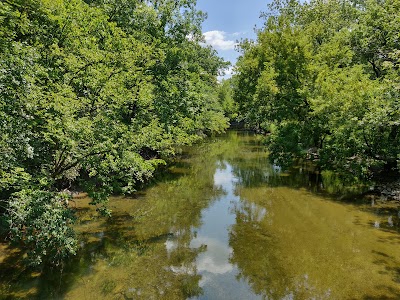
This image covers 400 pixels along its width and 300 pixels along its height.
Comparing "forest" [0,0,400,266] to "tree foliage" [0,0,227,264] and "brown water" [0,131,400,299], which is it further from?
"brown water" [0,131,400,299]

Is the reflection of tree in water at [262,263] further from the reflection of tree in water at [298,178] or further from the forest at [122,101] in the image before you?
the reflection of tree in water at [298,178]

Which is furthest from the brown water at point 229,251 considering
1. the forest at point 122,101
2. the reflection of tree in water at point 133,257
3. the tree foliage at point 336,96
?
the tree foliage at point 336,96

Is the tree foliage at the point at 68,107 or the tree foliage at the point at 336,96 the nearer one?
the tree foliage at the point at 68,107

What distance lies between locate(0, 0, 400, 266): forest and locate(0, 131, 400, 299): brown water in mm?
1115

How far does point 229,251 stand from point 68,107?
24.5 feet

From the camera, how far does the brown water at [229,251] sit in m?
8.20

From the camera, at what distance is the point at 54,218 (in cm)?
733

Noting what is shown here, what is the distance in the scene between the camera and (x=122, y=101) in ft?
40.0

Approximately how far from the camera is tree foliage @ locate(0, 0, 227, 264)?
7223 mm

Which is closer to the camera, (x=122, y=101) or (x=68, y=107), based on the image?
(x=68, y=107)

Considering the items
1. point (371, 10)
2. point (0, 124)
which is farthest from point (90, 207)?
point (371, 10)

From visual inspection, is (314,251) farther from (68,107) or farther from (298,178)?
(298,178)

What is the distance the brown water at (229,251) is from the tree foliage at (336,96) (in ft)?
10.1

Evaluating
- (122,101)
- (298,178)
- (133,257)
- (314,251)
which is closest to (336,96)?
(298,178)
